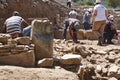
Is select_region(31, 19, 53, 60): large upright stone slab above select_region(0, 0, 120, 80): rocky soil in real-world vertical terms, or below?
above

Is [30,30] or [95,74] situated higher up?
[30,30]

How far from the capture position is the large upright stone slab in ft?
27.2

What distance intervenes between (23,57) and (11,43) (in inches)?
15.0

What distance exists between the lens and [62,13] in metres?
21.3

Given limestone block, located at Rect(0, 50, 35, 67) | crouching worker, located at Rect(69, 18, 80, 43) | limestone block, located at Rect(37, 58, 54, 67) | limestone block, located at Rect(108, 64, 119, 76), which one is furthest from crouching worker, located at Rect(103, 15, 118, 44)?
limestone block, located at Rect(0, 50, 35, 67)

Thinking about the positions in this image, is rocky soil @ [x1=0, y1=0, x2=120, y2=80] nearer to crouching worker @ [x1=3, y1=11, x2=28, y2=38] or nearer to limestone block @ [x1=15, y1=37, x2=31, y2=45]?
limestone block @ [x1=15, y1=37, x2=31, y2=45]

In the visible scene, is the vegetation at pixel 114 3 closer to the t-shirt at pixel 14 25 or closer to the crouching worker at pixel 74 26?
the crouching worker at pixel 74 26

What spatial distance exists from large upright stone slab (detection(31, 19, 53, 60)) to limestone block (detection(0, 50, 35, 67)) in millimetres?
352

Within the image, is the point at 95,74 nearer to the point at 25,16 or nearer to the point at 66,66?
the point at 66,66

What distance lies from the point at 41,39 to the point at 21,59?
2.33ft

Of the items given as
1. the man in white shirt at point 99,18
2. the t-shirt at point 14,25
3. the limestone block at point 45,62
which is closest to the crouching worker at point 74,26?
the man in white shirt at point 99,18

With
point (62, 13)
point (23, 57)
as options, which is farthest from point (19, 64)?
point (62, 13)

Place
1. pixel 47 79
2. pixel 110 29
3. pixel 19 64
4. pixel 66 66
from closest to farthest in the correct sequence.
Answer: pixel 47 79, pixel 19 64, pixel 66 66, pixel 110 29

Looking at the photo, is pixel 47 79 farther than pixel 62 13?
No
